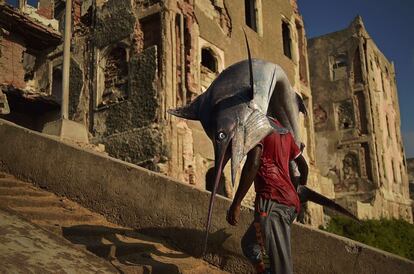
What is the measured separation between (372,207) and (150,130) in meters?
14.7

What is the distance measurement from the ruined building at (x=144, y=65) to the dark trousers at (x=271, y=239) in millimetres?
7578

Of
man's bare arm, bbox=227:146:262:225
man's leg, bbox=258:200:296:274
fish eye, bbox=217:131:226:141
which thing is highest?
fish eye, bbox=217:131:226:141

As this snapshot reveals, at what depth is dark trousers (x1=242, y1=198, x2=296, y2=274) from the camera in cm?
304

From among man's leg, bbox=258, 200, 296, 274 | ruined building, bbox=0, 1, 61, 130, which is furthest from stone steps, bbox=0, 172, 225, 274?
ruined building, bbox=0, 1, 61, 130

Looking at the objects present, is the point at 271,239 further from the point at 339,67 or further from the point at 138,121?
the point at 339,67

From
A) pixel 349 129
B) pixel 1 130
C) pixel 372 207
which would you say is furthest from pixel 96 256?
pixel 349 129

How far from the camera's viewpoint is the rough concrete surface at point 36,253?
10.5 feet

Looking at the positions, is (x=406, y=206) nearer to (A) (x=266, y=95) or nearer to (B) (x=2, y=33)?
(B) (x=2, y=33)

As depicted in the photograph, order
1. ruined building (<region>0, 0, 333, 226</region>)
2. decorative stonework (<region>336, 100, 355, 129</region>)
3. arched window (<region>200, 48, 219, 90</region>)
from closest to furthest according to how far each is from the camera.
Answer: ruined building (<region>0, 0, 333, 226</region>), arched window (<region>200, 48, 219, 90</region>), decorative stonework (<region>336, 100, 355, 129</region>)

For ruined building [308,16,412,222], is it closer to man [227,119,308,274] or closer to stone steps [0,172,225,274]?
stone steps [0,172,225,274]

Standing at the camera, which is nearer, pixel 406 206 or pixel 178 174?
pixel 178 174

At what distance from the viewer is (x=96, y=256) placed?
156 inches

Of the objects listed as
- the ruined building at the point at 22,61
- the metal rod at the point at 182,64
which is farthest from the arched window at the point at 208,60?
the ruined building at the point at 22,61

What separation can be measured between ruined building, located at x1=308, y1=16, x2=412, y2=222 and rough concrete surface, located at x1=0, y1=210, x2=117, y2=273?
71.7 ft
